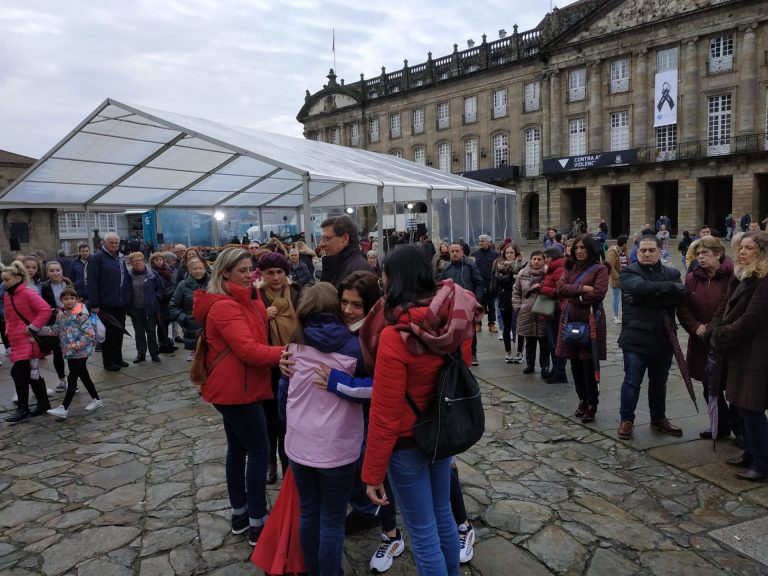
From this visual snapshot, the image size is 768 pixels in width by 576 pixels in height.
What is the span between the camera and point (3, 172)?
31938 mm

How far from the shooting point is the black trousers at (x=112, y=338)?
711 centimetres

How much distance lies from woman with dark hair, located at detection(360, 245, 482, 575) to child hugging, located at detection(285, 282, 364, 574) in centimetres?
18

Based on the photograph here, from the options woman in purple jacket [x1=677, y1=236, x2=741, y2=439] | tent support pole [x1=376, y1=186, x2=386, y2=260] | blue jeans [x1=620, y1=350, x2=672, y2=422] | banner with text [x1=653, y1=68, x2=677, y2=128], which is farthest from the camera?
banner with text [x1=653, y1=68, x2=677, y2=128]

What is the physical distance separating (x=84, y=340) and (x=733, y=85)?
110 ft

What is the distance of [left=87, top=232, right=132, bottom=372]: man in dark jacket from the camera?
6.87m

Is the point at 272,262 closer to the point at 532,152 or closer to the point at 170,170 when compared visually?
the point at 170,170

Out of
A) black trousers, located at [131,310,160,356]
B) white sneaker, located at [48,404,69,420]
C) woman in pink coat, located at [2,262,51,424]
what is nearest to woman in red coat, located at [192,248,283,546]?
white sneaker, located at [48,404,69,420]

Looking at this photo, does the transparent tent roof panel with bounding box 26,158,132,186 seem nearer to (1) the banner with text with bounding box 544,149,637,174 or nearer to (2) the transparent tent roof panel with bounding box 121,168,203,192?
(2) the transparent tent roof panel with bounding box 121,168,203,192

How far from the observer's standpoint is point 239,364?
2.86 meters

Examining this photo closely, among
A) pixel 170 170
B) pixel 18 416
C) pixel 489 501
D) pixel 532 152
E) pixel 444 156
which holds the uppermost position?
pixel 444 156

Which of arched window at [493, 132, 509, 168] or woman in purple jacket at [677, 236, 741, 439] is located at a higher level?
arched window at [493, 132, 509, 168]

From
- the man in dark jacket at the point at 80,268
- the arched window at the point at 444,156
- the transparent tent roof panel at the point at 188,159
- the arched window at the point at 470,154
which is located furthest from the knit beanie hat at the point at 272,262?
the arched window at the point at 444,156

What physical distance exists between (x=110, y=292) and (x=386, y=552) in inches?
224

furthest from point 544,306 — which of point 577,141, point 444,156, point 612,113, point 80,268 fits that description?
point 444,156
